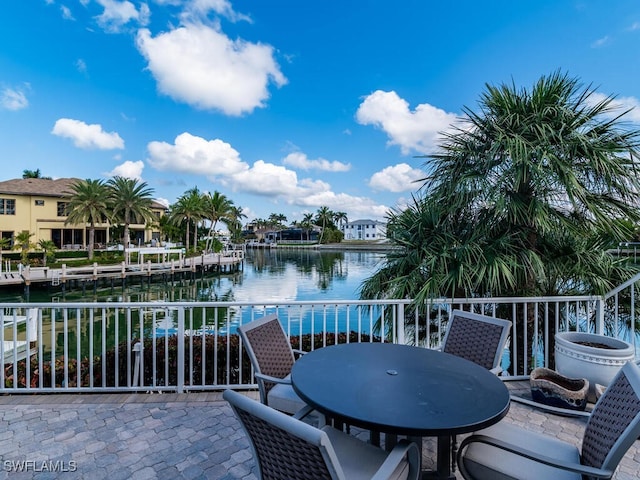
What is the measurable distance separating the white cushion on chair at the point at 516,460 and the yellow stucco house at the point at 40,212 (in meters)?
32.1

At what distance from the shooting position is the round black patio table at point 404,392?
1311 millimetres

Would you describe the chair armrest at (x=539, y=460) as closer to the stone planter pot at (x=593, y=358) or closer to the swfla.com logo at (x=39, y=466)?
the stone planter pot at (x=593, y=358)

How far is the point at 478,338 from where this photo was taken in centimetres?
243

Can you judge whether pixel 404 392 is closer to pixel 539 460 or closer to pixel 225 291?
pixel 539 460

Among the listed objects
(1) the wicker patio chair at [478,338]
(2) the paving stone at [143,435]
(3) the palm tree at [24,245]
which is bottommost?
(2) the paving stone at [143,435]

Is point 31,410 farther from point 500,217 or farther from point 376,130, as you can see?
point 376,130

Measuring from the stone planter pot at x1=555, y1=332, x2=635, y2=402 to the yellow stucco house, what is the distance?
31945mm

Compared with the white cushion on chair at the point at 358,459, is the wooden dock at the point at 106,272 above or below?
below

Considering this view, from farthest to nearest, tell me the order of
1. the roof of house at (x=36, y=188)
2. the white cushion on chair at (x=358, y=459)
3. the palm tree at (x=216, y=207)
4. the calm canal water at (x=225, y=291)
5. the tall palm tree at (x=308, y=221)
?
the tall palm tree at (x=308, y=221) < the palm tree at (x=216, y=207) < the roof of house at (x=36, y=188) < the calm canal water at (x=225, y=291) < the white cushion on chair at (x=358, y=459)

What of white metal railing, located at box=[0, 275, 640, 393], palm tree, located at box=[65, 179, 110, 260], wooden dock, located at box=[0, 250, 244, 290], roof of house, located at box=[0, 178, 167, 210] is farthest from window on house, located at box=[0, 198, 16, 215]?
white metal railing, located at box=[0, 275, 640, 393]

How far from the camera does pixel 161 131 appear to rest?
68.9 ft

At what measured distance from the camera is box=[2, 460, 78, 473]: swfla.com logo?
202 cm

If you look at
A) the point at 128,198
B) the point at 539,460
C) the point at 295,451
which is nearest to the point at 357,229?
the point at 128,198

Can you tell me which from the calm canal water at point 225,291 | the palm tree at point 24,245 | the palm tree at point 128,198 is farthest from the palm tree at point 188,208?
the palm tree at point 24,245
